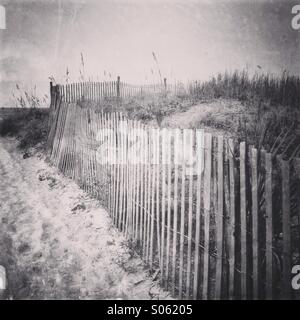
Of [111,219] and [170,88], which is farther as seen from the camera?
[170,88]

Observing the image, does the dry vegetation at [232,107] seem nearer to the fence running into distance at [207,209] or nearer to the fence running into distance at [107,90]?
the fence running into distance at [107,90]

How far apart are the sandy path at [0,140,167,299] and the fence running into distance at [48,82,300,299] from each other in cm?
27

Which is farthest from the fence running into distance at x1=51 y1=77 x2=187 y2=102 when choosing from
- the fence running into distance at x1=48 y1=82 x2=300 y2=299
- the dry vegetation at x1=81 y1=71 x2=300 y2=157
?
the fence running into distance at x1=48 y1=82 x2=300 y2=299

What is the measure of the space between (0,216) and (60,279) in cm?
229

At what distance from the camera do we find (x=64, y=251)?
3828 millimetres

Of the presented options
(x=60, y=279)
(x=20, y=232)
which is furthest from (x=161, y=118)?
(x=60, y=279)

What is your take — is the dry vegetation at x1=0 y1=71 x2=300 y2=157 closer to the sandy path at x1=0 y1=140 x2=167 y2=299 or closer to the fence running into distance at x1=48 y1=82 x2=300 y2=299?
the fence running into distance at x1=48 y1=82 x2=300 y2=299

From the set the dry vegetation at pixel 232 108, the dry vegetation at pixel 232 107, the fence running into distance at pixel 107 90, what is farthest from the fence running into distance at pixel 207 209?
the fence running into distance at pixel 107 90

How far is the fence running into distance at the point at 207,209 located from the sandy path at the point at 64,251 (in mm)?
268

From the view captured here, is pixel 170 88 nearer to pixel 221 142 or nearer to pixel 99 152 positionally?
pixel 99 152

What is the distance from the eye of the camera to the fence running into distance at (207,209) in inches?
89.9

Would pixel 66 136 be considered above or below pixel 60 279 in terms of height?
above

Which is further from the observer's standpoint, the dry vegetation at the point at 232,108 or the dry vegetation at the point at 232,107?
the dry vegetation at the point at 232,107

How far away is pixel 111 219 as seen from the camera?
173 inches
